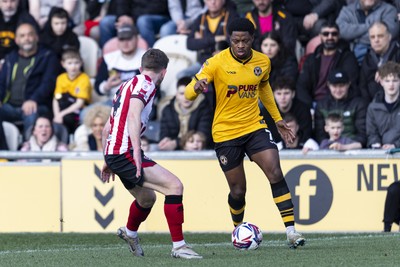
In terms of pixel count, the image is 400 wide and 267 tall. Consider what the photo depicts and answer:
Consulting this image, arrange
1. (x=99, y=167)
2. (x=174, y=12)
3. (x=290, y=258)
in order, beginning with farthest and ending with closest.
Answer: (x=174, y=12) < (x=99, y=167) < (x=290, y=258)

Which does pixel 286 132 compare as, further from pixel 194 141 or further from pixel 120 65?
pixel 120 65

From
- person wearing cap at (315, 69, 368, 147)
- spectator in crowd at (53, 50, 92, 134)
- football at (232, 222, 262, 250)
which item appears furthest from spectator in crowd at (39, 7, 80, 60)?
football at (232, 222, 262, 250)

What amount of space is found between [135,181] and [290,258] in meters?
1.53

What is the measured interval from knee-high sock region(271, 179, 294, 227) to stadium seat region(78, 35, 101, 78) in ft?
25.0

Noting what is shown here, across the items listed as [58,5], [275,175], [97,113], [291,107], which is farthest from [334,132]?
[58,5]

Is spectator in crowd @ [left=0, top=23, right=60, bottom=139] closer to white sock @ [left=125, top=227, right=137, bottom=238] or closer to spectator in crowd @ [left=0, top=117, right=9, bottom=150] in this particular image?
spectator in crowd @ [left=0, top=117, right=9, bottom=150]

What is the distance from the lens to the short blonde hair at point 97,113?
15.8m

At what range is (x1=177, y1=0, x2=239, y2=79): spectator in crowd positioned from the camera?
16.7m

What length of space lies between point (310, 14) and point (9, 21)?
4863 mm

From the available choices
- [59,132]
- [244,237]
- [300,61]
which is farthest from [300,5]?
[244,237]

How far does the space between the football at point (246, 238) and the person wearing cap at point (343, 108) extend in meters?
4.47

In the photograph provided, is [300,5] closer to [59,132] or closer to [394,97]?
[394,97]

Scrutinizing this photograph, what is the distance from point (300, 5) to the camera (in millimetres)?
17125

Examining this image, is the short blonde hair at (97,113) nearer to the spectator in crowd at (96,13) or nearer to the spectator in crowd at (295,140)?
the spectator in crowd at (295,140)
